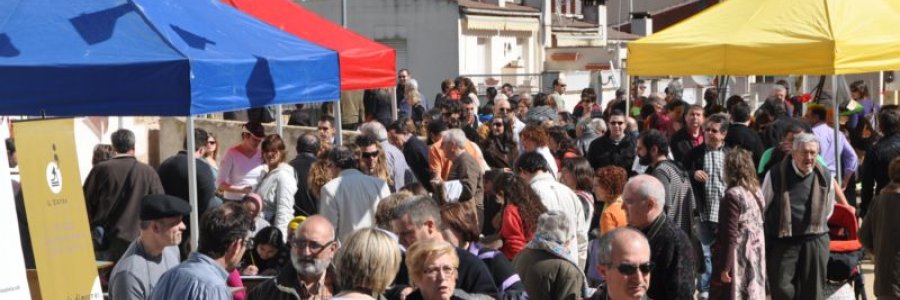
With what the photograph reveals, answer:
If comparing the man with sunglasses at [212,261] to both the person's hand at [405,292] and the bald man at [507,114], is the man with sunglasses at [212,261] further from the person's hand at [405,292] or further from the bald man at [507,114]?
the bald man at [507,114]

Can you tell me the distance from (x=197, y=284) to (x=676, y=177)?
5544mm

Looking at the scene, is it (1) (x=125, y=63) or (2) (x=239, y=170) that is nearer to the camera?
(1) (x=125, y=63)

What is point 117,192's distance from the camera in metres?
10.1

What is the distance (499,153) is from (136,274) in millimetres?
8308

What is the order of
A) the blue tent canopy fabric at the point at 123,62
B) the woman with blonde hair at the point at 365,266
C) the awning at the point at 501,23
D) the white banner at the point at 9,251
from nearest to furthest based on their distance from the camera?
the woman with blonde hair at the point at 365,266
the white banner at the point at 9,251
the blue tent canopy fabric at the point at 123,62
the awning at the point at 501,23

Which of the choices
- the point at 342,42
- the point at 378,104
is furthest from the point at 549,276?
the point at 378,104

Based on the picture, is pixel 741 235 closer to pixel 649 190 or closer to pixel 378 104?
pixel 649 190

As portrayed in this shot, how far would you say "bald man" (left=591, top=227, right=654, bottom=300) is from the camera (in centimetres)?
611

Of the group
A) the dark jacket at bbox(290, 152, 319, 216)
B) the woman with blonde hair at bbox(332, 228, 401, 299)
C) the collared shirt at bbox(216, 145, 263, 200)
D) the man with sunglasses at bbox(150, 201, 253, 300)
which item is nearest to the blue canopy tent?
the man with sunglasses at bbox(150, 201, 253, 300)

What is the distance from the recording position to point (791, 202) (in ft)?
34.6

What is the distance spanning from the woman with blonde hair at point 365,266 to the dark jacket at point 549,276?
2.09 metres

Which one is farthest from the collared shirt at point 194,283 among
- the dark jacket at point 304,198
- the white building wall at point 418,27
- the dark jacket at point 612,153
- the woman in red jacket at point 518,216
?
the white building wall at point 418,27

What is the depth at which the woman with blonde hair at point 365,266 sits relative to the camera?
19.0ft

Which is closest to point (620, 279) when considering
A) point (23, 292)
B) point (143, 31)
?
point (23, 292)
